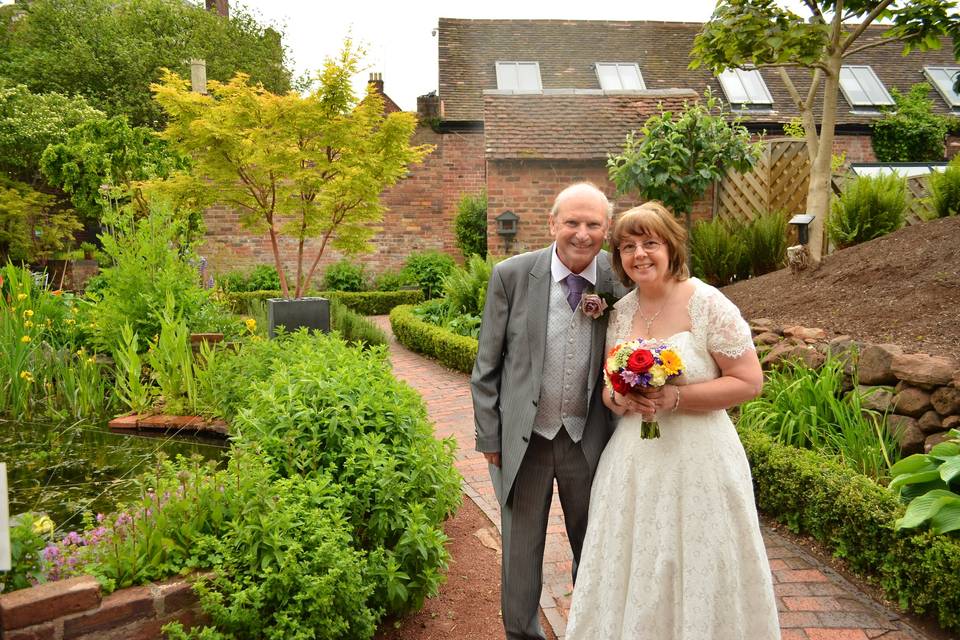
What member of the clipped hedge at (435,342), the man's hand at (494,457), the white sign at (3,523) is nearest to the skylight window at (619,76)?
the clipped hedge at (435,342)

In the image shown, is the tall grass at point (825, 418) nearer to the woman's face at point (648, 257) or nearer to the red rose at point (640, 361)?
the woman's face at point (648, 257)

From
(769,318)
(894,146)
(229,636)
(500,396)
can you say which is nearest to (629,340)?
(500,396)

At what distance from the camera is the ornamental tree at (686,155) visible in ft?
30.9

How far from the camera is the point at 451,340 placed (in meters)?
8.80

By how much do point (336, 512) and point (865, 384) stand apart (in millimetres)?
3378

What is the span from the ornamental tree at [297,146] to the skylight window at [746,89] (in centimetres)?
1324

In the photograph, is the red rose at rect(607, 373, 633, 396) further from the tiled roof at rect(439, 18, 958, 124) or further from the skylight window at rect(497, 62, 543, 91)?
the skylight window at rect(497, 62, 543, 91)

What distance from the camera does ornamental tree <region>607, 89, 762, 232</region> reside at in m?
9.42

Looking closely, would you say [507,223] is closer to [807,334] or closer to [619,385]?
[807,334]

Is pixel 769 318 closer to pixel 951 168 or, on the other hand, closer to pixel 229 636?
pixel 951 168

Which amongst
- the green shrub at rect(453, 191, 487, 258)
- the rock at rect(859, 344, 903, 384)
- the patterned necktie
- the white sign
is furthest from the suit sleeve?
the green shrub at rect(453, 191, 487, 258)

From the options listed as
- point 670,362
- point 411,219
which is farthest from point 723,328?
point 411,219

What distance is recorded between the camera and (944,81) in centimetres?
2016

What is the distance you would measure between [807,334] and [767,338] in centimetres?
33
